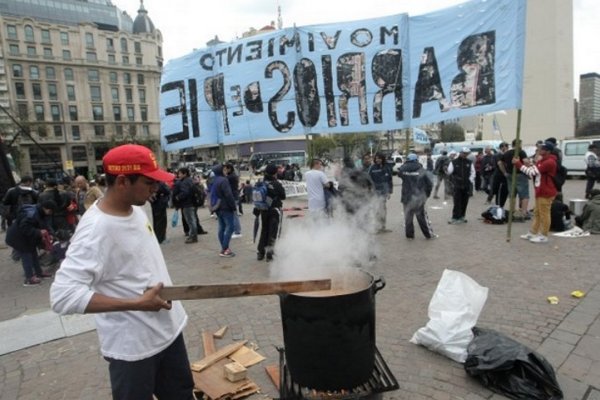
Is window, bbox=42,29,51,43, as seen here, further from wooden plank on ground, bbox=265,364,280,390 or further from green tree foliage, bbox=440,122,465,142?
wooden plank on ground, bbox=265,364,280,390

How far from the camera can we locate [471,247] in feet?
23.2

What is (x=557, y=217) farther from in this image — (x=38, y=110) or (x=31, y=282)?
(x=38, y=110)

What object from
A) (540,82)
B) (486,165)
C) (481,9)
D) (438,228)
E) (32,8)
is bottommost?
(438,228)

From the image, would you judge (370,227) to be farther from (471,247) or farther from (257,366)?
(257,366)

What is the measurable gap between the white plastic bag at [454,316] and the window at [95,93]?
7874 centimetres

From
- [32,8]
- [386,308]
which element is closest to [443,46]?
[386,308]

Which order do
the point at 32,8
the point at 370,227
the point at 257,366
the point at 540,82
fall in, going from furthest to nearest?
the point at 32,8, the point at 540,82, the point at 370,227, the point at 257,366

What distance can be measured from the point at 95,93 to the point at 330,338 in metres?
79.6

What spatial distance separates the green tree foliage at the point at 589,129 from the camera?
59.9 metres

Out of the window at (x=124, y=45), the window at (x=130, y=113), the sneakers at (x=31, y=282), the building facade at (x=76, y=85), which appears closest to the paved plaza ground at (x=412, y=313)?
the sneakers at (x=31, y=282)

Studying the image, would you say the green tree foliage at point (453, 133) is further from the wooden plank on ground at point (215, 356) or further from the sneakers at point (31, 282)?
the wooden plank on ground at point (215, 356)

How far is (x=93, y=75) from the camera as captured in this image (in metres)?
70.0

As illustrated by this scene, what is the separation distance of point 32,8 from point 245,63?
321 ft

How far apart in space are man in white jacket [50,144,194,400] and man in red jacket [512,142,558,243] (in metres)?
6.50
